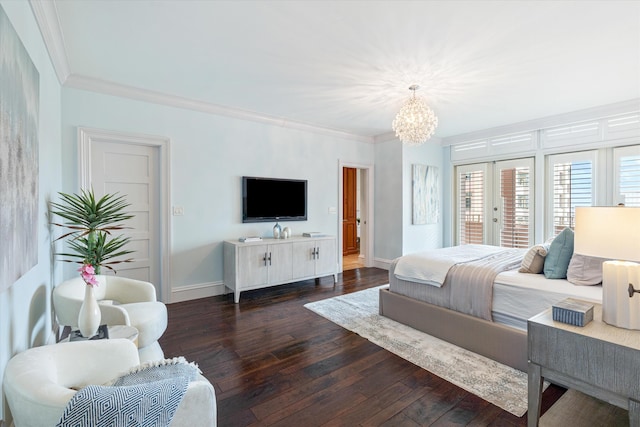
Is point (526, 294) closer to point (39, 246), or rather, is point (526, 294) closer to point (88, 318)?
point (88, 318)

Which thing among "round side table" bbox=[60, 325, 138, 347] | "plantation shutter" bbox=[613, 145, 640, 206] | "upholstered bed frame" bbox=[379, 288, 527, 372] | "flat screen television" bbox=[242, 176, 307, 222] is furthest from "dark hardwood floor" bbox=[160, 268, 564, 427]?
"plantation shutter" bbox=[613, 145, 640, 206]

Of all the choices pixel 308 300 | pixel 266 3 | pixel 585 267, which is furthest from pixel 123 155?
pixel 585 267

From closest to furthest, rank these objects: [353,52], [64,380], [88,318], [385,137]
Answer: [64,380] < [88,318] < [353,52] < [385,137]

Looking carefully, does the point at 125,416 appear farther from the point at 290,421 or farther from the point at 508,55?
the point at 508,55

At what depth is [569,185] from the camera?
4.58 metres

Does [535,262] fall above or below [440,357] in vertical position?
above

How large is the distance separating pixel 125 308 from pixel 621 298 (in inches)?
121

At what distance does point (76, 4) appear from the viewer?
2080mm

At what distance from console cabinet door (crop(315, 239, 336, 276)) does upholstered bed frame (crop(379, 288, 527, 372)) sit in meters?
1.55

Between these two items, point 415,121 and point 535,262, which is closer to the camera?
point 535,262

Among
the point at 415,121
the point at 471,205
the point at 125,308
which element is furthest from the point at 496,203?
the point at 125,308

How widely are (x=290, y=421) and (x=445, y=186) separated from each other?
5498 millimetres

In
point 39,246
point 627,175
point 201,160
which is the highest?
point 201,160

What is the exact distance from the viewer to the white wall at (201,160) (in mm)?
3336
